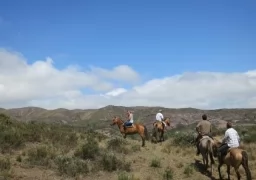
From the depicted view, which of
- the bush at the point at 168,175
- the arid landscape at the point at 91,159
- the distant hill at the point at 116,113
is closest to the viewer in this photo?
the arid landscape at the point at 91,159

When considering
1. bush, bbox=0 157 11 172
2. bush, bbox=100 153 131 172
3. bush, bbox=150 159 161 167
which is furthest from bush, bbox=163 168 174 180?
bush, bbox=0 157 11 172

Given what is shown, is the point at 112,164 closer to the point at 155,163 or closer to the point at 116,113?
the point at 155,163

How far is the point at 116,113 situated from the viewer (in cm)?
14388

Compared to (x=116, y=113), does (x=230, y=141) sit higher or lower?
lower

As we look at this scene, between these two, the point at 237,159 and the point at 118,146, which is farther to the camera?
the point at 118,146

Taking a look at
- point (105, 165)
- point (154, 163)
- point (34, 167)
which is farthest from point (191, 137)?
point (34, 167)

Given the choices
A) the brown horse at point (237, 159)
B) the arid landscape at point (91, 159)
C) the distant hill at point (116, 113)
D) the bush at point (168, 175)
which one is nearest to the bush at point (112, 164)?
the arid landscape at point (91, 159)

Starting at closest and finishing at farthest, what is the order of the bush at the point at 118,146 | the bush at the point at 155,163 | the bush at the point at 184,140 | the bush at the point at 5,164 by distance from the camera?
1. the bush at the point at 5,164
2. the bush at the point at 155,163
3. the bush at the point at 118,146
4. the bush at the point at 184,140

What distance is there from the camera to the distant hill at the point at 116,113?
101 metres

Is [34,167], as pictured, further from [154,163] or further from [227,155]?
[227,155]

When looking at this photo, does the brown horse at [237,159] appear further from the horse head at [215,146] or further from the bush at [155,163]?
the bush at [155,163]

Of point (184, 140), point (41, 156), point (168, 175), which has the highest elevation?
point (184, 140)

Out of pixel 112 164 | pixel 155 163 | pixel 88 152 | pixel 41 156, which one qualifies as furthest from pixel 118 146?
pixel 41 156

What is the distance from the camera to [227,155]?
15.5 m
